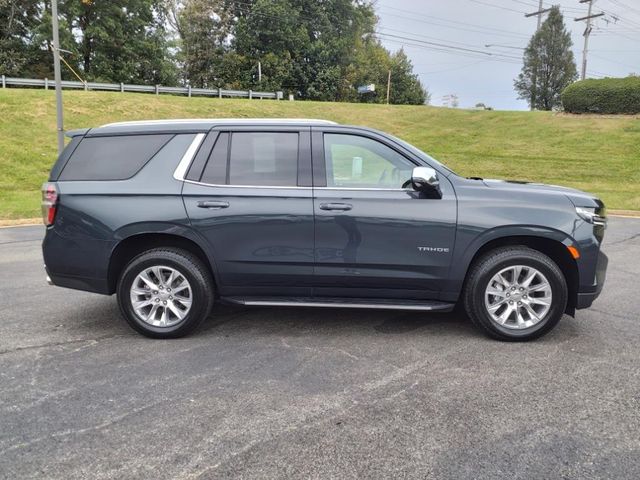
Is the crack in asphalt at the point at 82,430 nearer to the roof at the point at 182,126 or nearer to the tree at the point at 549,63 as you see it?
the roof at the point at 182,126

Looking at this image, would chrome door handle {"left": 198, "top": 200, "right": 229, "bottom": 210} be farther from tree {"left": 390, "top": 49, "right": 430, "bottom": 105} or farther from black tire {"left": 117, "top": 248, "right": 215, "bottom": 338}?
tree {"left": 390, "top": 49, "right": 430, "bottom": 105}

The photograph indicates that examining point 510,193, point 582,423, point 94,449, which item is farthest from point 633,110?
point 94,449

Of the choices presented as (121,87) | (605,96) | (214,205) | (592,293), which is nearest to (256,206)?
(214,205)

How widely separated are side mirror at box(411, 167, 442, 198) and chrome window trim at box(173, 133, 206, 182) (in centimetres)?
187

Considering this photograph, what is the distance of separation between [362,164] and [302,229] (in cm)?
78

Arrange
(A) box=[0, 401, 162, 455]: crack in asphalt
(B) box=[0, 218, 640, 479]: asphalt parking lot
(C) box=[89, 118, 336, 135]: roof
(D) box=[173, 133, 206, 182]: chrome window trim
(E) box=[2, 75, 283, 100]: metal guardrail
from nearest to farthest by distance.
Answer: (B) box=[0, 218, 640, 479]: asphalt parking lot < (A) box=[0, 401, 162, 455]: crack in asphalt < (D) box=[173, 133, 206, 182]: chrome window trim < (C) box=[89, 118, 336, 135]: roof < (E) box=[2, 75, 283, 100]: metal guardrail

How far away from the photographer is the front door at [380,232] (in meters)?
4.31

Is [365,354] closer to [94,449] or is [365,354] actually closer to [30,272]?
[94,449]

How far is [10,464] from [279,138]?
119 inches

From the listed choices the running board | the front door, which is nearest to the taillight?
the running board

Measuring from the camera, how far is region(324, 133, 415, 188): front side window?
4453mm

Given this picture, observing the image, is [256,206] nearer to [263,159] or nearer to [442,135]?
[263,159]

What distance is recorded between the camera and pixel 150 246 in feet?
15.0

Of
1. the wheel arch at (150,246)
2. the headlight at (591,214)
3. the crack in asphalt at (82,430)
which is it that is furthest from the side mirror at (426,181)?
the crack in asphalt at (82,430)
